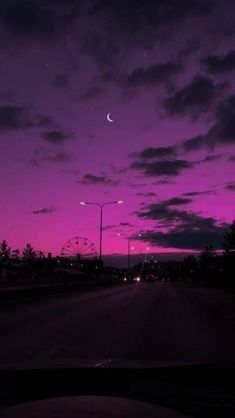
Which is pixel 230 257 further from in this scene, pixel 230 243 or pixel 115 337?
pixel 115 337

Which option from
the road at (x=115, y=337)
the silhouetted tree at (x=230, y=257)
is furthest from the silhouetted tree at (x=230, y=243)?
the road at (x=115, y=337)

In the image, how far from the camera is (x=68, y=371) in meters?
7.11

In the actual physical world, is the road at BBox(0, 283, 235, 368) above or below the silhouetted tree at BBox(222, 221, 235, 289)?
below

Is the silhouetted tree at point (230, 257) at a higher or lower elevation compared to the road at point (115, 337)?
higher

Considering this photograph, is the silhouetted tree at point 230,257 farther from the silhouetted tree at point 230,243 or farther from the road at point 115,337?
the road at point 115,337

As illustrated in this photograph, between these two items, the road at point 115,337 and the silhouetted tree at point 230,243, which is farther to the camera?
the silhouetted tree at point 230,243

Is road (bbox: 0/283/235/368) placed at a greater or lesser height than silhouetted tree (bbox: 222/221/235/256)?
lesser

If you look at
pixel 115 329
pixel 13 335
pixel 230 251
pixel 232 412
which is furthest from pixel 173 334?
pixel 230 251

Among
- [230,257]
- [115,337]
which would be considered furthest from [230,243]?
[115,337]

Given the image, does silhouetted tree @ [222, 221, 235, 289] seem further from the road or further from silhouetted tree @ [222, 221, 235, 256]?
the road

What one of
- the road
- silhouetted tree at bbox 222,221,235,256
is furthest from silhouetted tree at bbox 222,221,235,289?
the road

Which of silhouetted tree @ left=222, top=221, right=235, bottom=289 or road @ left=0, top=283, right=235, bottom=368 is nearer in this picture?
road @ left=0, top=283, right=235, bottom=368

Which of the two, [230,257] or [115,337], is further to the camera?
[230,257]

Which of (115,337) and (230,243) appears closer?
(115,337)
